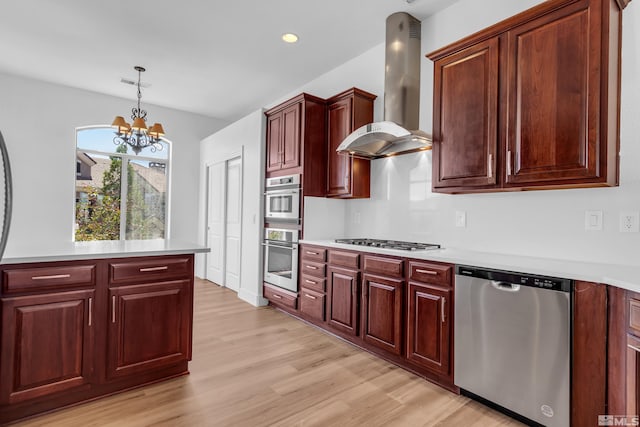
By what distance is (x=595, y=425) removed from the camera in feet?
5.32

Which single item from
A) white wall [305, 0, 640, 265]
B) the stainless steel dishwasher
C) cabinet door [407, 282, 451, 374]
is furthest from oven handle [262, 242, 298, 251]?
Answer: the stainless steel dishwasher

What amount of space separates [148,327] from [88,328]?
1.09 ft

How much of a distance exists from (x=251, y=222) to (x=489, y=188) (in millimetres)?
3023

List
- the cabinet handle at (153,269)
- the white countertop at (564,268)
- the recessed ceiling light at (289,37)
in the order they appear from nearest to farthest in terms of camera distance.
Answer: the white countertop at (564,268) < the cabinet handle at (153,269) < the recessed ceiling light at (289,37)

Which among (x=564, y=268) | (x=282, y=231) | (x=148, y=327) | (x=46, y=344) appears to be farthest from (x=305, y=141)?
(x=46, y=344)

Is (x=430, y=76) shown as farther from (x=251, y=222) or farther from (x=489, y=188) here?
(x=251, y=222)

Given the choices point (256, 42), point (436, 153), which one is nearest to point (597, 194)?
Result: point (436, 153)

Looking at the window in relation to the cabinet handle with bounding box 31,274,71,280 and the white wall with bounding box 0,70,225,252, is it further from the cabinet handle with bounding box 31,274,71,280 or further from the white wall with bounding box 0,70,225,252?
the cabinet handle with bounding box 31,274,71,280

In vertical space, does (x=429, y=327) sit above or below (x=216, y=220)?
below

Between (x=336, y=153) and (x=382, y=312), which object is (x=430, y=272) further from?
(x=336, y=153)

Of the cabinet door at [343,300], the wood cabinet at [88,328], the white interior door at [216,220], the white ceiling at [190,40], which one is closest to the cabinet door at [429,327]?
the cabinet door at [343,300]

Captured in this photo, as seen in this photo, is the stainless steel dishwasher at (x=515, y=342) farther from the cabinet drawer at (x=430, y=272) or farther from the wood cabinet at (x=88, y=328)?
the wood cabinet at (x=88, y=328)

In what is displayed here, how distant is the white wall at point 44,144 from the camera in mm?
4617

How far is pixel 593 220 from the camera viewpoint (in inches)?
82.1
